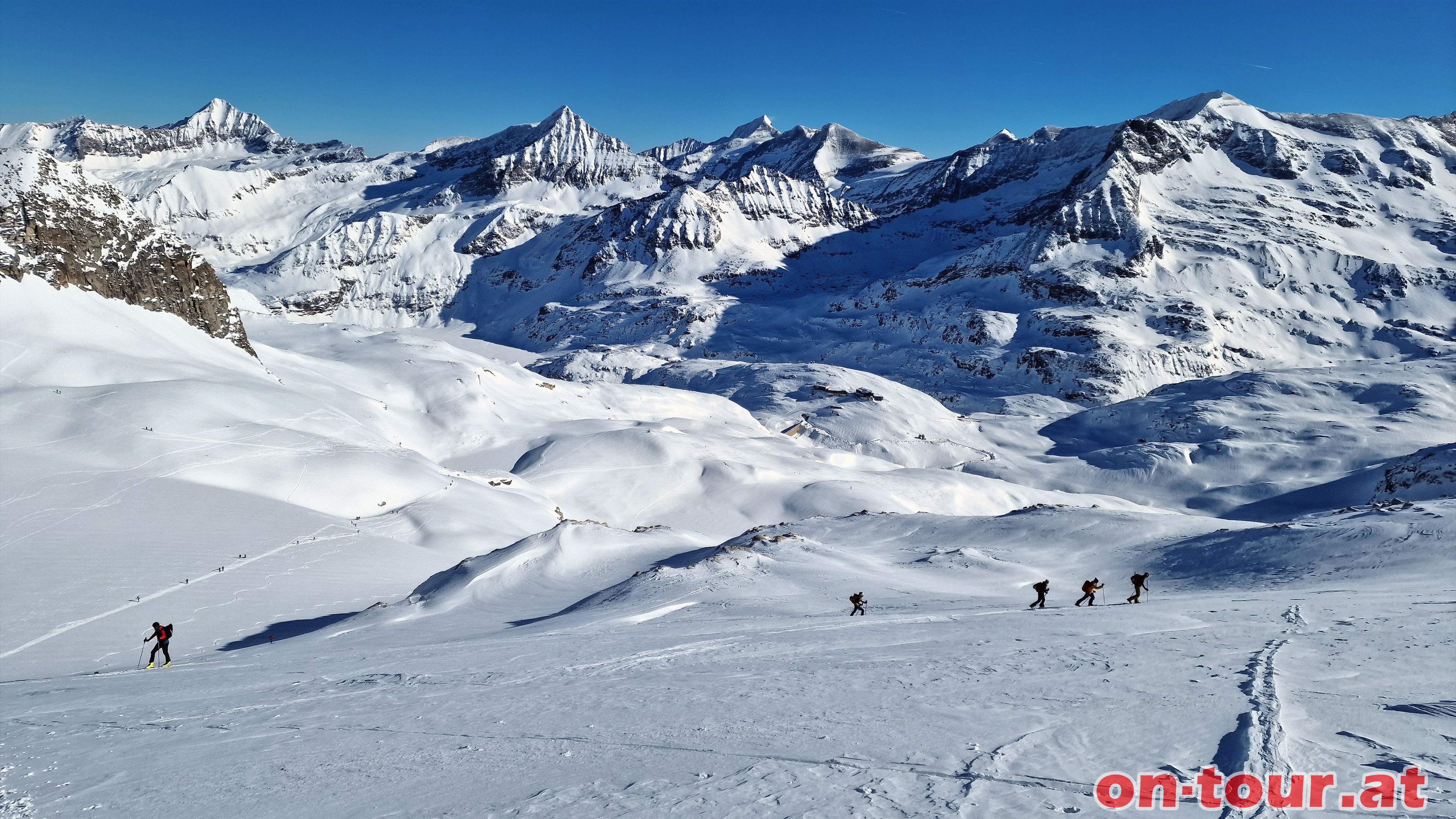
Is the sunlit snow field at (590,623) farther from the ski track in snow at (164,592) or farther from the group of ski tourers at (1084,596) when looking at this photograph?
the group of ski tourers at (1084,596)

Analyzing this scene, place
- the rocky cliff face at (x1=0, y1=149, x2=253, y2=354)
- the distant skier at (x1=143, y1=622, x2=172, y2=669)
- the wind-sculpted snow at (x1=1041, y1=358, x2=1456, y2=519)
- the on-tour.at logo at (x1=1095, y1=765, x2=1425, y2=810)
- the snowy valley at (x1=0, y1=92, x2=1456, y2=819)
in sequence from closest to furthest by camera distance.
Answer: the on-tour.at logo at (x1=1095, y1=765, x2=1425, y2=810)
the snowy valley at (x1=0, y1=92, x2=1456, y2=819)
the distant skier at (x1=143, y1=622, x2=172, y2=669)
the rocky cliff face at (x1=0, y1=149, x2=253, y2=354)
the wind-sculpted snow at (x1=1041, y1=358, x2=1456, y2=519)

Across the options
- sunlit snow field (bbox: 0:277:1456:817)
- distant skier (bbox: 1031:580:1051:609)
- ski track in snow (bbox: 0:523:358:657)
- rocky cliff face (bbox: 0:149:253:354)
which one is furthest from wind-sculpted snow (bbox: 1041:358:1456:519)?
rocky cliff face (bbox: 0:149:253:354)

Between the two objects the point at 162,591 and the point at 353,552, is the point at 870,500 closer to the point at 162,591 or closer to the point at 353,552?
the point at 353,552

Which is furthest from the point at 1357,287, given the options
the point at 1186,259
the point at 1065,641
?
the point at 1065,641

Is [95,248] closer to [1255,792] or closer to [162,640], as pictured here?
[162,640]

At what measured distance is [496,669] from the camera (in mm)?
15023

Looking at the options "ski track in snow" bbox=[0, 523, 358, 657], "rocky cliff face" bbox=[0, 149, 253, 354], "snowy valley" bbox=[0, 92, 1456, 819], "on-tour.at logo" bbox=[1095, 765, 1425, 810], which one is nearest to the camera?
"on-tour.at logo" bbox=[1095, 765, 1425, 810]

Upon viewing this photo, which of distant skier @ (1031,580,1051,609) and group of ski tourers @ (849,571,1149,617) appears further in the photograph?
distant skier @ (1031,580,1051,609)

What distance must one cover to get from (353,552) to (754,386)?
103531 millimetres

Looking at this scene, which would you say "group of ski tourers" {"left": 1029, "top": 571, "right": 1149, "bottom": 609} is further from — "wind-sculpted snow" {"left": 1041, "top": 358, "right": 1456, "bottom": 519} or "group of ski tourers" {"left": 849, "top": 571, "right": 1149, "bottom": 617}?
"wind-sculpted snow" {"left": 1041, "top": 358, "right": 1456, "bottom": 519}

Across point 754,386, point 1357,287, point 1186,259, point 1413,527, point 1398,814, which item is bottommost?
point 1398,814

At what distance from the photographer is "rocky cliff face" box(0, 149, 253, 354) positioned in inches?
2128

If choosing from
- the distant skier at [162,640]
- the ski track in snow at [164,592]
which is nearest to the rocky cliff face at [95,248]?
the ski track in snow at [164,592]

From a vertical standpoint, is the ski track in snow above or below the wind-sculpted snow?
below
